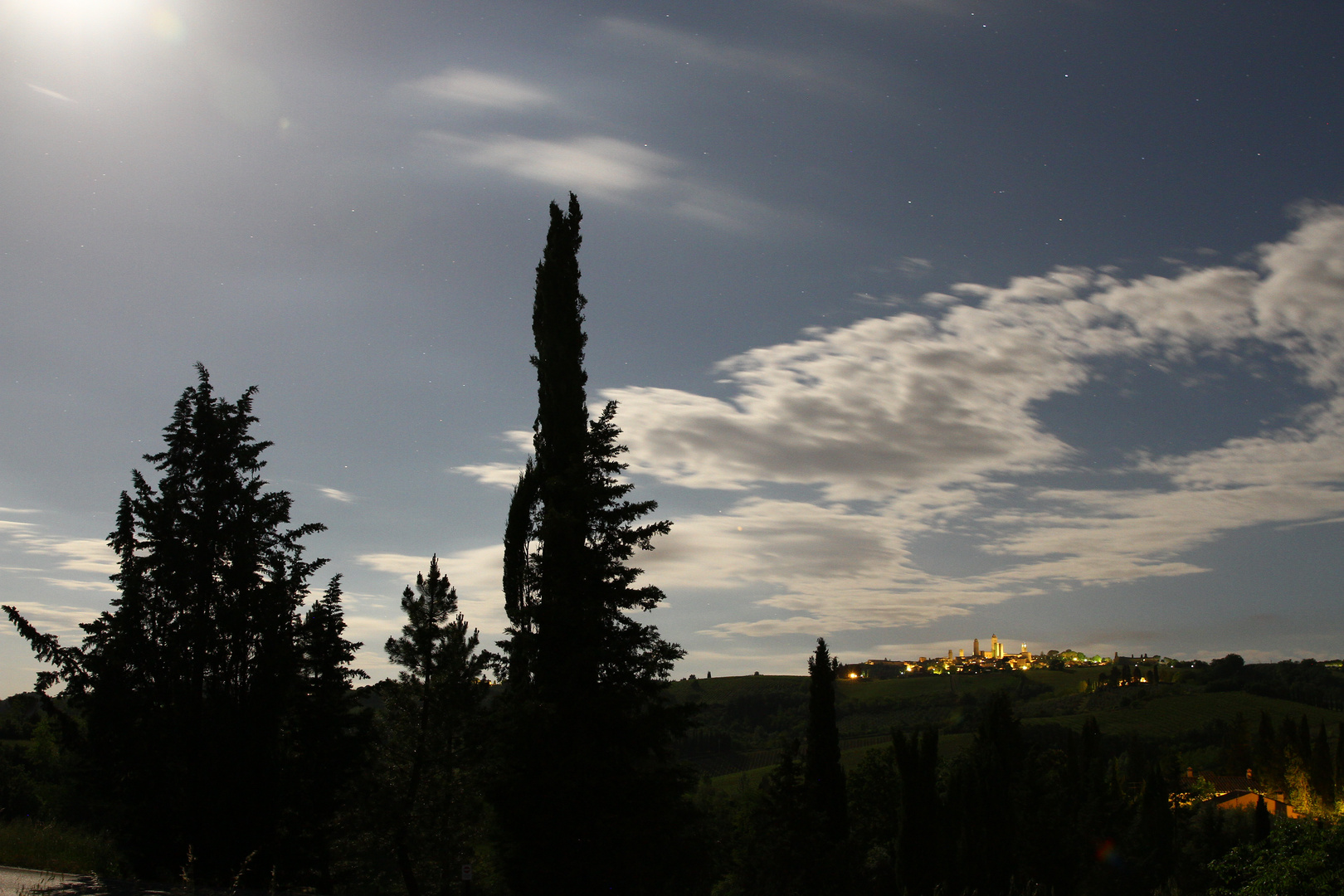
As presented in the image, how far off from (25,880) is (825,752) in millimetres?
40712

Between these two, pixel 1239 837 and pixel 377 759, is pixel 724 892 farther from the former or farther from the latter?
pixel 1239 837

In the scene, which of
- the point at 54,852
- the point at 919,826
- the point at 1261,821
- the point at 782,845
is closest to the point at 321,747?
the point at 54,852

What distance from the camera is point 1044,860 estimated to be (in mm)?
55000

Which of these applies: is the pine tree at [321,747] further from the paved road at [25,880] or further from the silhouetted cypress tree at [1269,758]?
the silhouetted cypress tree at [1269,758]

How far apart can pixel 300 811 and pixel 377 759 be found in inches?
276

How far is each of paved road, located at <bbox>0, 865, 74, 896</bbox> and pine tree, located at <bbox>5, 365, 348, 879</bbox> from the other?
6507 mm

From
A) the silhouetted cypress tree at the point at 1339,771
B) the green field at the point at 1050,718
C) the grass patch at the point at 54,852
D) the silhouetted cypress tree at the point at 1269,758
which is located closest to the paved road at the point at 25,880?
the grass patch at the point at 54,852

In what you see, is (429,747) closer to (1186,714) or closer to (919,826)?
(919,826)

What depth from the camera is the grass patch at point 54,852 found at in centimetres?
1747

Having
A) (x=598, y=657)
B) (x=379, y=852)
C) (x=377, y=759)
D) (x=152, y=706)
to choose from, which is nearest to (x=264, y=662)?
(x=152, y=706)

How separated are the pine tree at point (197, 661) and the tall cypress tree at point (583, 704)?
6764 millimetres

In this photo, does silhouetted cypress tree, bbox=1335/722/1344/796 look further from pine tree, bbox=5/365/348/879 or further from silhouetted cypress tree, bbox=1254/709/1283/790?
pine tree, bbox=5/365/348/879

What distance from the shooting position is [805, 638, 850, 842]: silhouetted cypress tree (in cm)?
4697

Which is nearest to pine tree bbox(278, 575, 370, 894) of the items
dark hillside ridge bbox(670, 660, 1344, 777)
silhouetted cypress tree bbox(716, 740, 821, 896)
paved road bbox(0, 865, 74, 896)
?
paved road bbox(0, 865, 74, 896)
